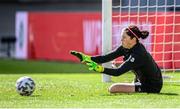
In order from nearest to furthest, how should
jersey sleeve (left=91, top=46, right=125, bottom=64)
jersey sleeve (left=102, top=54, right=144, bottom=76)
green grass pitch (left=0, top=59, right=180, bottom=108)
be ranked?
green grass pitch (left=0, top=59, right=180, bottom=108)
jersey sleeve (left=102, top=54, right=144, bottom=76)
jersey sleeve (left=91, top=46, right=125, bottom=64)

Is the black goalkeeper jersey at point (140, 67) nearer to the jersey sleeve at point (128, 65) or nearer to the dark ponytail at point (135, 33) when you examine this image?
the jersey sleeve at point (128, 65)

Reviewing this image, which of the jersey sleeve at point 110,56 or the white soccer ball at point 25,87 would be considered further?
the jersey sleeve at point 110,56

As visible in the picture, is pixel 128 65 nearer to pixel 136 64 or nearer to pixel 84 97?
pixel 136 64

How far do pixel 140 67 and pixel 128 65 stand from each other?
1.01ft

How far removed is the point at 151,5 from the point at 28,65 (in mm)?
11380

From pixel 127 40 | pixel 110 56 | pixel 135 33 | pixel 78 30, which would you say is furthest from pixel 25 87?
pixel 78 30

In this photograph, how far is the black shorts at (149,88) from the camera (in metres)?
11.7

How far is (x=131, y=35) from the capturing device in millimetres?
11430

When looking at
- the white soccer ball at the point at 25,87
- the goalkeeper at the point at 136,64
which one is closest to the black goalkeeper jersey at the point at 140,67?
the goalkeeper at the point at 136,64

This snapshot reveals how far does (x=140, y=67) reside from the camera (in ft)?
37.8

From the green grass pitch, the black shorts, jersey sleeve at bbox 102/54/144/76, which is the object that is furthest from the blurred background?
jersey sleeve at bbox 102/54/144/76

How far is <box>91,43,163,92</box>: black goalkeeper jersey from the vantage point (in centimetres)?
1126

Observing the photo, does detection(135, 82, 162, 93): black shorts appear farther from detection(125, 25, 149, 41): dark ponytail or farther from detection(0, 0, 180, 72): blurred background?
detection(0, 0, 180, 72): blurred background

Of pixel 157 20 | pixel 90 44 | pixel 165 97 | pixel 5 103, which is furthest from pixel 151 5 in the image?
pixel 90 44
